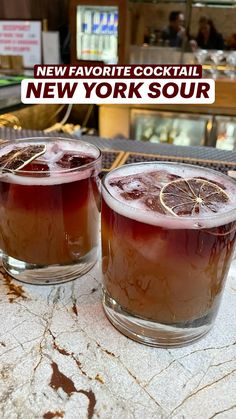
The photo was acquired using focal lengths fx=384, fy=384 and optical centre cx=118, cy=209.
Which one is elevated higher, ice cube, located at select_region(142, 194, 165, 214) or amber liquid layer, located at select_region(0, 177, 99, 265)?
ice cube, located at select_region(142, 194, 165, 214)

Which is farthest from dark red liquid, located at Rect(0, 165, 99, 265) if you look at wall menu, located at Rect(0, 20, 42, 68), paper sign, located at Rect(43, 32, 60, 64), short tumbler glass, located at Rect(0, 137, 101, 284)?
wall menu, located at Rect(0, 20, 42, 68)

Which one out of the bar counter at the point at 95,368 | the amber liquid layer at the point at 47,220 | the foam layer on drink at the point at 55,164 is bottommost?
the bar counter at the point at 95,368

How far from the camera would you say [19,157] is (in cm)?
63

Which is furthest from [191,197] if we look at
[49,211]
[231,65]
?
[231,65]

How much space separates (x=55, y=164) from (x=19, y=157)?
0.20 feet

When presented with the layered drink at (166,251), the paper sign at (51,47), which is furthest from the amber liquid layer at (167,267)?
the paper sign at (51,47)

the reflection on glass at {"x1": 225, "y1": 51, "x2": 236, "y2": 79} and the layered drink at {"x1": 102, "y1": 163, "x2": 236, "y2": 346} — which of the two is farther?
the reflection on glass at {"x1": 225, "y1": 51, "x2": 236, "y2": 79}

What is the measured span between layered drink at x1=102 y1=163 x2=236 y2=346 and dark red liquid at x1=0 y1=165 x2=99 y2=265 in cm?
8

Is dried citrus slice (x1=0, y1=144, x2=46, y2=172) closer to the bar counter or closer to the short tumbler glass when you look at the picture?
the short tumbler glass

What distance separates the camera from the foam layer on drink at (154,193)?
469 mm

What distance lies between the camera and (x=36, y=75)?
2.94 feet

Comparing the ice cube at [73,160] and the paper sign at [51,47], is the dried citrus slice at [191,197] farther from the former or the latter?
the paper sign at [51,47]

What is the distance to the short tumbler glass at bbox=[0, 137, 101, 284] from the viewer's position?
1.95 ft

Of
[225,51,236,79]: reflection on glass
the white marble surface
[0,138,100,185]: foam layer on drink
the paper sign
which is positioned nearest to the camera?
the white marble surface
